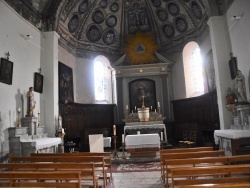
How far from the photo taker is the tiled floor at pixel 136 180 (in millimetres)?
5312

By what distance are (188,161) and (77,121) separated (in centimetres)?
1003

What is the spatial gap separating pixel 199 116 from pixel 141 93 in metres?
3.88

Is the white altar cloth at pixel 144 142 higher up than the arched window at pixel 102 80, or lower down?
lower down

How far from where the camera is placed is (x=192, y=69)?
14.2 meters

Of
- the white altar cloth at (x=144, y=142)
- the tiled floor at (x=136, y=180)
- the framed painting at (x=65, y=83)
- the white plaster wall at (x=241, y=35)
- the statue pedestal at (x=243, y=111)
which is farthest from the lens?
the framed painting at (x=65, y=83)

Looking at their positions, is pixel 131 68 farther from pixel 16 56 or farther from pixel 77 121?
pixel 16 56

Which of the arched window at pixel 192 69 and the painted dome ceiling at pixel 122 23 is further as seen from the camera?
the arched window at pixel 192 69

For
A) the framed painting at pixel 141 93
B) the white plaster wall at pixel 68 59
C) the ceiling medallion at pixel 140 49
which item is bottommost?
the framed painting at pixel 141 93

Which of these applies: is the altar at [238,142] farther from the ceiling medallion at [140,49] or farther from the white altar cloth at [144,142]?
the ceiling medallion at [140,49]

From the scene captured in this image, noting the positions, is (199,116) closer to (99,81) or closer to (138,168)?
(138,168)

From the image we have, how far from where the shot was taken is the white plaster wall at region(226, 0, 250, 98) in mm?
7801

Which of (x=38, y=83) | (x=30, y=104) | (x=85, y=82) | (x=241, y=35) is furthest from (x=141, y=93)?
(x=30, y=104)

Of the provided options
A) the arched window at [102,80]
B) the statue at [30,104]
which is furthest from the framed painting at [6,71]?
the arched window at [102,80]

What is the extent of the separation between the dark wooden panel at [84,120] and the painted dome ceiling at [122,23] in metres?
3.46
